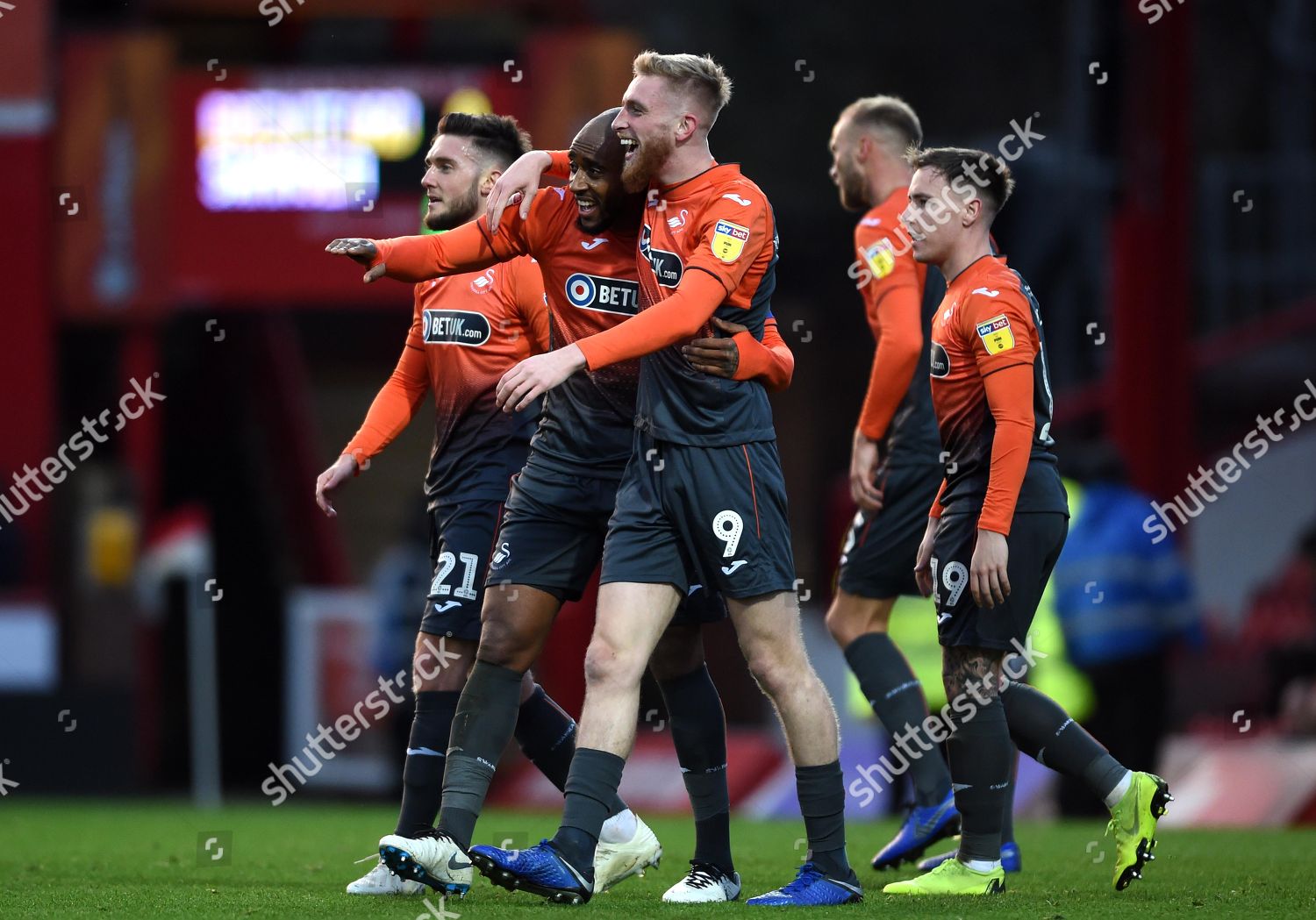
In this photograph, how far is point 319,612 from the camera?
14477 millimetres

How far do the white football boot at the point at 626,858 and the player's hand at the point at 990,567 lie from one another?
1316 millimetres

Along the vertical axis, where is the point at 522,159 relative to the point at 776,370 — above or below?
above

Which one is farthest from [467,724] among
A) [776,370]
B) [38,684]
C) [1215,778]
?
[38,684]

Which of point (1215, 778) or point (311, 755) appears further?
point (311, 755)

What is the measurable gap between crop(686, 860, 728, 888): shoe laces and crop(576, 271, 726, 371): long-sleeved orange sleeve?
1.50 meters

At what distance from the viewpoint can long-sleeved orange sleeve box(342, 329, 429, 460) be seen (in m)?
6.13

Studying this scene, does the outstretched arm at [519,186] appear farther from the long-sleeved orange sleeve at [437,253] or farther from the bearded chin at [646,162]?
the bearded chin at [646,162]

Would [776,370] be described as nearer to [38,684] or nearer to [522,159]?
[522,159]

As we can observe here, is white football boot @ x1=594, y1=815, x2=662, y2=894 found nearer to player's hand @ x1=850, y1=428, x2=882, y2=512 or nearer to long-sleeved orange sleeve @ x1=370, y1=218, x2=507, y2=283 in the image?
player's hand @ x1=850, y1=428, x2=882, y2=512

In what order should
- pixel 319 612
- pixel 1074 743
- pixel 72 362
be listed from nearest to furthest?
pixel 1074 743, pixel 319 612, pixel 72 362

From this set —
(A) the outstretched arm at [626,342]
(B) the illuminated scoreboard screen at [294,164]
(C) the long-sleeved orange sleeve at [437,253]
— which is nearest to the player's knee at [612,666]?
(A) the outstretched arm at [626,342]

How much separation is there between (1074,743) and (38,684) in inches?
383

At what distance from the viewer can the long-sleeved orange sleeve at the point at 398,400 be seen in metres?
6.13

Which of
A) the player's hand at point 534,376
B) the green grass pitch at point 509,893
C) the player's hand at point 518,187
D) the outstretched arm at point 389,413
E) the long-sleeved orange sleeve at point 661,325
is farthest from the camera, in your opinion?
the outstretched arm at point 389,413
